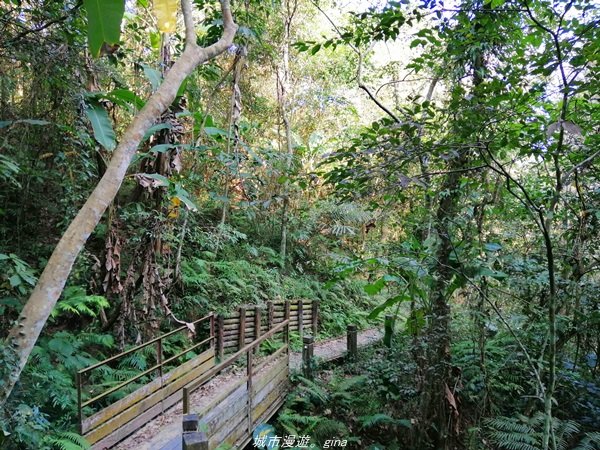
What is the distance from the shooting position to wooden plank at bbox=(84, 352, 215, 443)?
4102 millimetres

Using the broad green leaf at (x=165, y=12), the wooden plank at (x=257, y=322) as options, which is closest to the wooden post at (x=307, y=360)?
the wooden plank at (x=257, y=322)

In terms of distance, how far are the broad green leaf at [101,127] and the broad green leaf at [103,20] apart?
9.16ft

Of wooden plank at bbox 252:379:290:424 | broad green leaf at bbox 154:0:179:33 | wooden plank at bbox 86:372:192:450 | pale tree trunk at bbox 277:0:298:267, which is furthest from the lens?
pale tree trunk at bbox 277:0:298:267

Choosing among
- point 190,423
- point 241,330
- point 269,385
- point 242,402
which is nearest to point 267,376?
point 269,385

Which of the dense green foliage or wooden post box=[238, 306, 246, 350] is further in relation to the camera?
wooden post box=[238, 306, 246, 350]

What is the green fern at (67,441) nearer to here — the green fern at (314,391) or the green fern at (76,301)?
the green fern at (76,301)

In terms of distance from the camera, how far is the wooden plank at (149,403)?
4102mm

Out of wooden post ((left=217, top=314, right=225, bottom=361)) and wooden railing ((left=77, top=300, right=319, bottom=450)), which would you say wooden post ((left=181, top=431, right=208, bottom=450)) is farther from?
wooden post ((left=217, top=314, right=225, bottom=361))

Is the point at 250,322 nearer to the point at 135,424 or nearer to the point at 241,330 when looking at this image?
the point at 241,330

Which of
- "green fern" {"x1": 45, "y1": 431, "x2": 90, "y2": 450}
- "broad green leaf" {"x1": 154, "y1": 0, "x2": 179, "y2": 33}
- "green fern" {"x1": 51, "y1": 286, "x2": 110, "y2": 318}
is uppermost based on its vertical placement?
"broad green leaf" {"x1": 154, "y1": 0, "x2": 179, "y2": 33}

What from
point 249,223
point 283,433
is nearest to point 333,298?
point 249,223

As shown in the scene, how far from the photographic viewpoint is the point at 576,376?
5.14 meters

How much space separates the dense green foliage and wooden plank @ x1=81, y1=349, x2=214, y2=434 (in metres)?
0.21

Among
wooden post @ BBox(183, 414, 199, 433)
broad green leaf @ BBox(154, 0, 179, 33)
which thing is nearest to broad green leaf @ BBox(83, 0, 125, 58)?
broad green leaf @ BBox(154, 0, 179, 33)
